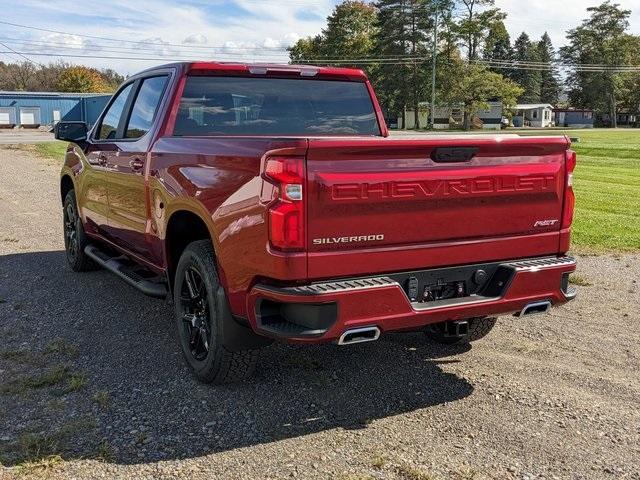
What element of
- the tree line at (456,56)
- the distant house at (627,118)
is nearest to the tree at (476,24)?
the tree line at (456,56)

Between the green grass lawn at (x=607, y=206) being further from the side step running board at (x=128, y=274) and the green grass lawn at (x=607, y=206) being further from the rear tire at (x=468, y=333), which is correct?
the side step running board at (x=128, y=274)

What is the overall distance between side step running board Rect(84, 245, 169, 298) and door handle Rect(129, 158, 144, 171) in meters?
0.83

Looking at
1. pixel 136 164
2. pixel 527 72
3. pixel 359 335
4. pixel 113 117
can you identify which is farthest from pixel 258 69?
pixel 527 72

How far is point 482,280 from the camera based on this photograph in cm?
379

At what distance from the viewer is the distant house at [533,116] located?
95550 millimetres

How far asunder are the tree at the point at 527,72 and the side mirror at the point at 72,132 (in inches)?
4384

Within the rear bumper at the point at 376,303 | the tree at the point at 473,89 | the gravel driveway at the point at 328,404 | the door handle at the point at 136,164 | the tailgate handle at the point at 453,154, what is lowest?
the gravel driveway at the point at 328,404

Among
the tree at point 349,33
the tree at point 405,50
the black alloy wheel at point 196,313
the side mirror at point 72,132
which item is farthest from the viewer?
the tree at point 349,33

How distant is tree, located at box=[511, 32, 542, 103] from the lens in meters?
110

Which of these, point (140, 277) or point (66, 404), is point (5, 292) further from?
point (66, 404)

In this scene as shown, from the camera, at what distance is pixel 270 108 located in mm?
5078

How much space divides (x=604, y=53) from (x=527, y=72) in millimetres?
20435

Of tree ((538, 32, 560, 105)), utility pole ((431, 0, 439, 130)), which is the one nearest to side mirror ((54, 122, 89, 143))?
utility pole ((431, 0, 439, 130))

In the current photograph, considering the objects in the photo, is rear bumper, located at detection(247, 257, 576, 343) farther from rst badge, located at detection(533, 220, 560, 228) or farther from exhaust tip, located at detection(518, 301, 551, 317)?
rst badge, located at detection(533, 220, 560, 228)
